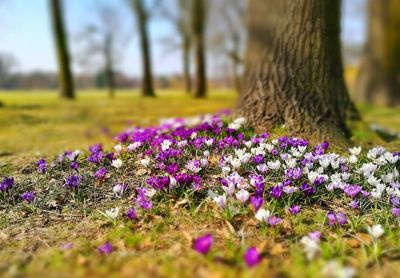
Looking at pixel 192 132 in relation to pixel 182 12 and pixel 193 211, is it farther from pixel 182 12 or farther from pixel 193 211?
pixel 182 12

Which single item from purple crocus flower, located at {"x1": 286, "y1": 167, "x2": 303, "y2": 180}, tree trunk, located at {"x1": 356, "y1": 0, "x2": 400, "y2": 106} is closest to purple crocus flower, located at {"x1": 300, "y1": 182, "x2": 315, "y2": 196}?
purple crocus flower, located at {"x1": 286, "y1": 167, "x2": 303, "y2": 180}

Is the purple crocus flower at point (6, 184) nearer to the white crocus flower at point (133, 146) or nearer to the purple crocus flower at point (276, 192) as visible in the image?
the white crocus flower at point (133, 146)

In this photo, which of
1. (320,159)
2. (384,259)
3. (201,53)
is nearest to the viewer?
(384,259)

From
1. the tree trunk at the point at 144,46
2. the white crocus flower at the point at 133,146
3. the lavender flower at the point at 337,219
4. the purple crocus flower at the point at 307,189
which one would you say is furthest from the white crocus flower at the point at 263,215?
the tree trunk at the point at 144,46

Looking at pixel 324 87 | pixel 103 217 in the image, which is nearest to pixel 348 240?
pixel 103 217

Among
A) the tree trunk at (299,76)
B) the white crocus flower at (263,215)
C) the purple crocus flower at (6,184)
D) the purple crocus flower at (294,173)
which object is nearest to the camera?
the white crocus flower at (263,215)

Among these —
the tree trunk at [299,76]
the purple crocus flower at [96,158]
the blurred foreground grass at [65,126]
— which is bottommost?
the blurred foreground grass at [65,126]

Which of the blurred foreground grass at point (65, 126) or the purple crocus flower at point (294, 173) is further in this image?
the blurred foreground grass at point (65, 126)

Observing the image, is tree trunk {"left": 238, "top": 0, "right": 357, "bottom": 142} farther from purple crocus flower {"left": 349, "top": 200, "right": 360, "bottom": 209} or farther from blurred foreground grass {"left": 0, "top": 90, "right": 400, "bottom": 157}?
purple crocus flower {"left": 349, "top": 200, "right": 360, "bottom": 209}

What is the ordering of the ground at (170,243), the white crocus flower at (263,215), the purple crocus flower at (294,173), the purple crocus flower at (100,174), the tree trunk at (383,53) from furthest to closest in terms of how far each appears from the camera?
the tree trunk at (383,53) → the purple crocus flower at (100,174) → the purple crocus flower at (294,173) → the white crocus flower at (263,215) → the ground at (170,243)
